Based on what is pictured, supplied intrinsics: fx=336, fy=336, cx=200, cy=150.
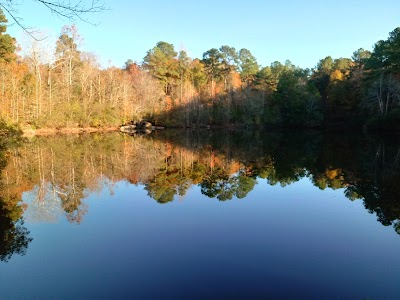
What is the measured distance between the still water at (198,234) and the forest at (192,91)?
2196 cm

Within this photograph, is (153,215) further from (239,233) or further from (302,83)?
(302,83)

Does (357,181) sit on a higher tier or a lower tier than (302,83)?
lower

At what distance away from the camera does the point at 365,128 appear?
44.2 metres

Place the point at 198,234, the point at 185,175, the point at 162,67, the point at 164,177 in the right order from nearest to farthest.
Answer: the point at 198,234
the point at 164,177
the point at 185,175
the point at 162,67

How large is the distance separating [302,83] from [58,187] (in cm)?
5480

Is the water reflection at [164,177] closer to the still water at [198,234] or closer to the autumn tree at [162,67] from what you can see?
the still water at [198,234]

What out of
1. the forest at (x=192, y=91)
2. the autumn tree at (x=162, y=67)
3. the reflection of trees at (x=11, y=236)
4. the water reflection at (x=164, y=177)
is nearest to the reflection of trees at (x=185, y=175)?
the water reflection at (x=164, y=177)

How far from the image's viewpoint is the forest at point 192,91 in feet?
121

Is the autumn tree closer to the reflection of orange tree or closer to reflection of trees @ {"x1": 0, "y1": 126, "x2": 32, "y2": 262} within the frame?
the reflection of orange tree

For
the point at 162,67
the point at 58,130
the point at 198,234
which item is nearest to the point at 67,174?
the point at 198,234

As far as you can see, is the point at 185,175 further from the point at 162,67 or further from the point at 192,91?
the point at 162,67

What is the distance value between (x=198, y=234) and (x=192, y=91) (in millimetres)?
47532

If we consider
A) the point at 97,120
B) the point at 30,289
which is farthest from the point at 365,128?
the point at 30,289

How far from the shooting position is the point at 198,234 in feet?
23.0
